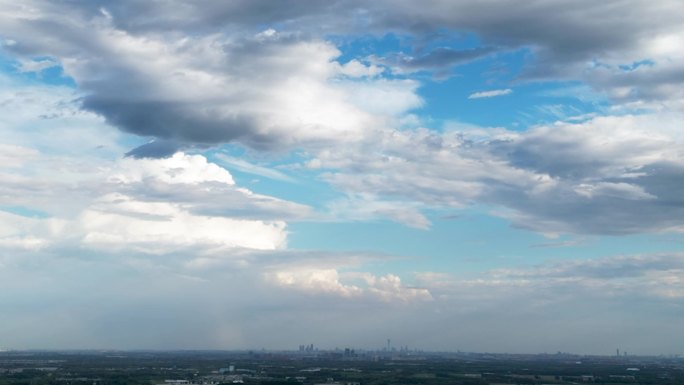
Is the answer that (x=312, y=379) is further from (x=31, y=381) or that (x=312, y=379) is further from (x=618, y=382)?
(x=618, y=382)

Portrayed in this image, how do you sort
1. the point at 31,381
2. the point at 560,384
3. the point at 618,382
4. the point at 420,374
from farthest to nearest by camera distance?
the point at 420,374, the point at 618,382, the point at 560,384, the point at 31,381

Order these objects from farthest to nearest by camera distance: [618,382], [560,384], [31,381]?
1. [618,382]
2. [560,384]
3. [31,381]

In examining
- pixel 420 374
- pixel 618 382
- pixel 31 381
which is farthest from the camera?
pixel 420 374

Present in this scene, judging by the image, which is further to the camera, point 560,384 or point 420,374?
point 420,374

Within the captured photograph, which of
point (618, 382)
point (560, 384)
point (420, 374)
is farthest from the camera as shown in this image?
point (420, 374)

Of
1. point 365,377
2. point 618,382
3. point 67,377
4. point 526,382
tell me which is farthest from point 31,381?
point 618,382

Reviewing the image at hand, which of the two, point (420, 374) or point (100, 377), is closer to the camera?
point (100, 377)

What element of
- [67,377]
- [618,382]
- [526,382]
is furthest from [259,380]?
[618,382]

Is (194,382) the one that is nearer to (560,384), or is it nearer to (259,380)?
(259,380)
